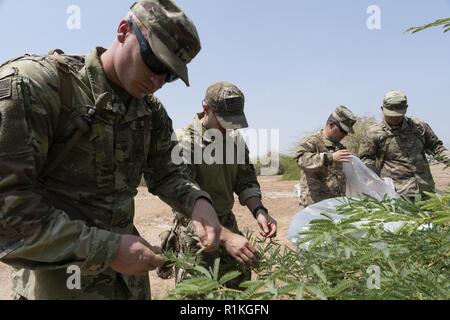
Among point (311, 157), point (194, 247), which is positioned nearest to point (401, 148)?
point (311, 157)

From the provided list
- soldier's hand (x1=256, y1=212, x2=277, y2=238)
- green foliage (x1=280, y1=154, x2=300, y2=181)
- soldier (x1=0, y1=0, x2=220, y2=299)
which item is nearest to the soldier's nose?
soldier (x1=0, y1=0, x2=220, y2=299)

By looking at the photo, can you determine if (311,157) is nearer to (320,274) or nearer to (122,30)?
(122,30)

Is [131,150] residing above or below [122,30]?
below

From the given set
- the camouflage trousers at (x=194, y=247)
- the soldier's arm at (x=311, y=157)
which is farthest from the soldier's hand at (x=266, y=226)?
the soldier's arm at (x=311, y=157)

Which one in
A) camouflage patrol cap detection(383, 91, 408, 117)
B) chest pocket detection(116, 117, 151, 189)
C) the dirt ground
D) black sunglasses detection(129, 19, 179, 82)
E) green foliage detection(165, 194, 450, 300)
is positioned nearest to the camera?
green foliage detection(165, 194, 450, 300)

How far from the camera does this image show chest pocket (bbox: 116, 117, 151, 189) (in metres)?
1.68

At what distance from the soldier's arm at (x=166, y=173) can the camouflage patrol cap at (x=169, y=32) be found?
0.45 meters

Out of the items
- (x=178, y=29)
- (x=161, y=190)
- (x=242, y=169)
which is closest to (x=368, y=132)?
(x=242, y=169)

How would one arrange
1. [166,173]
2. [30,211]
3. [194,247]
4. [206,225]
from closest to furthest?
[30,211]
[206,225]
[166,173]
[194,247]

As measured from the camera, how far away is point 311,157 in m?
4.19

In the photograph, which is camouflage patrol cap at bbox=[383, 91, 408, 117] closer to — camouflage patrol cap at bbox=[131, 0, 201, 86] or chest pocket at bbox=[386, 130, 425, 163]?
chest pocket at bbox=[386, 130, 425, 163]

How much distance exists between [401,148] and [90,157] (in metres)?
4.18

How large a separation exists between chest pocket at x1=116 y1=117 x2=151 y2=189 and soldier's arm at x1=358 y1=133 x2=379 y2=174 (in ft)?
12.1

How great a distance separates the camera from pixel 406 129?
4914 mm
